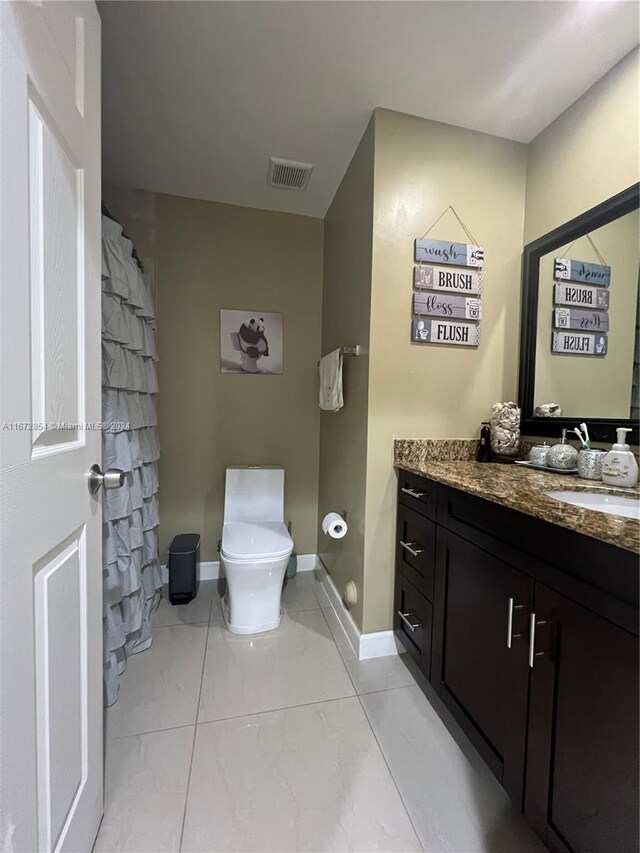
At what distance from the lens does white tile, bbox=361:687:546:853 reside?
2.98ft

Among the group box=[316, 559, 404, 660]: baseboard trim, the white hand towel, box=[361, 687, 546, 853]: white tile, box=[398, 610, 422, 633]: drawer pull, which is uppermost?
the white hand towel

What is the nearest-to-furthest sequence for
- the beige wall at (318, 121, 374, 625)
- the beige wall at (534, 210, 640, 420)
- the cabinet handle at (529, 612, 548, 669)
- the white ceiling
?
the cabinet handle at (529, 612, 548, 669) → the white ceiling → the beige wall at (534, 210, 640, 420) → the beige wall at (318, 121, 374, 625)

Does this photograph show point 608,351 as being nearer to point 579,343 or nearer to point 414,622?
point 579,343

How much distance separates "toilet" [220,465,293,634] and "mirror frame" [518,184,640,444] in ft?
4.34

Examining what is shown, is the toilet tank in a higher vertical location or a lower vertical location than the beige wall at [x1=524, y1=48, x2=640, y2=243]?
lower

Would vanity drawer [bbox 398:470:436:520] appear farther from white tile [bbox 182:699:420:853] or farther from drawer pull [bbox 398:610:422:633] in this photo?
white tile [bbox 182:699:420:853]

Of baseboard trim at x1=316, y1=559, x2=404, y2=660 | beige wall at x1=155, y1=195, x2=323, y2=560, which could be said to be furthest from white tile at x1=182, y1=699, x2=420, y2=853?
beige wall at x1=155, y1=195, x2=323, y2=560

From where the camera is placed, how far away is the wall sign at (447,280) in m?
1.49

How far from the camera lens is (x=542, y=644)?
807 mm

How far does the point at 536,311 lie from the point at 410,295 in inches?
23.8

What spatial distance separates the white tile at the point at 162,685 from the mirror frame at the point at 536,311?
184 cm

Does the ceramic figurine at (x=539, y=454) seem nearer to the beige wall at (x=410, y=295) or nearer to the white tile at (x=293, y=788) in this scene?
the beige wall at (x=410, y=295)

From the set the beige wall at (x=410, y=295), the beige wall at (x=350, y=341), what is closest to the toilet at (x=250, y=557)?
the beige wall at (x=350, y=341)

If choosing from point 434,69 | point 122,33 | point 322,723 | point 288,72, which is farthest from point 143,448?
point 434,69
